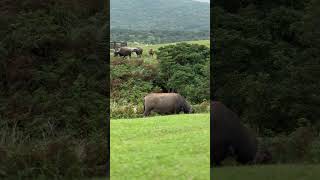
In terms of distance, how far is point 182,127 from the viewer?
13750mm

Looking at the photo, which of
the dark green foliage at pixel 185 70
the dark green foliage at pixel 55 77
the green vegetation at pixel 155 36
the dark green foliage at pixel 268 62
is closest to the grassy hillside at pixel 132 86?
the dark green foliage at pixel 185 70

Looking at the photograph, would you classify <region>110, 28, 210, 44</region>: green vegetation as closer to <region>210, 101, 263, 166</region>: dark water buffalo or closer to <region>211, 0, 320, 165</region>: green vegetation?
<region>211, 0, 320, 165</region>: green vegetation

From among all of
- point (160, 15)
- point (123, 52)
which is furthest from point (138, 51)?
point (160, 15)

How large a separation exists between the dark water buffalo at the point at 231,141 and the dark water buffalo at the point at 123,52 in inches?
442

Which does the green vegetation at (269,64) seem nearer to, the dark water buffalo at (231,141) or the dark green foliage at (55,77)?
the dark water buffalo at (231,141)

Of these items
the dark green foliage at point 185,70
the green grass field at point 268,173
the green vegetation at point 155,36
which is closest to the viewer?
the green grass field at point 268,173

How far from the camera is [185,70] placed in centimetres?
1786

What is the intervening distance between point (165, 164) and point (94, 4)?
23.3 feet

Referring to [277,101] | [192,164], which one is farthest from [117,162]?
[277,101]

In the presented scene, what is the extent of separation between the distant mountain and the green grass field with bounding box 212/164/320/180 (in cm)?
1713

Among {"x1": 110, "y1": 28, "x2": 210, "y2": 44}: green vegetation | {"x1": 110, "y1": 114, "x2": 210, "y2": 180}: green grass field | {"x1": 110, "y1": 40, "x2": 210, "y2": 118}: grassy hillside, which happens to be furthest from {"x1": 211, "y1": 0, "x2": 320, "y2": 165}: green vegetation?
{"x1": 110, "y1": 28, "x2": 210, "y2": 44}: green vegetation

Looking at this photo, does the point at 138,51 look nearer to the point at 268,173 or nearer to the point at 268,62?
the point at 268,62

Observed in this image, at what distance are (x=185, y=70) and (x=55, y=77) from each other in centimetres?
551

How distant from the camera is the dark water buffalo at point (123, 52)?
21.4 meters
